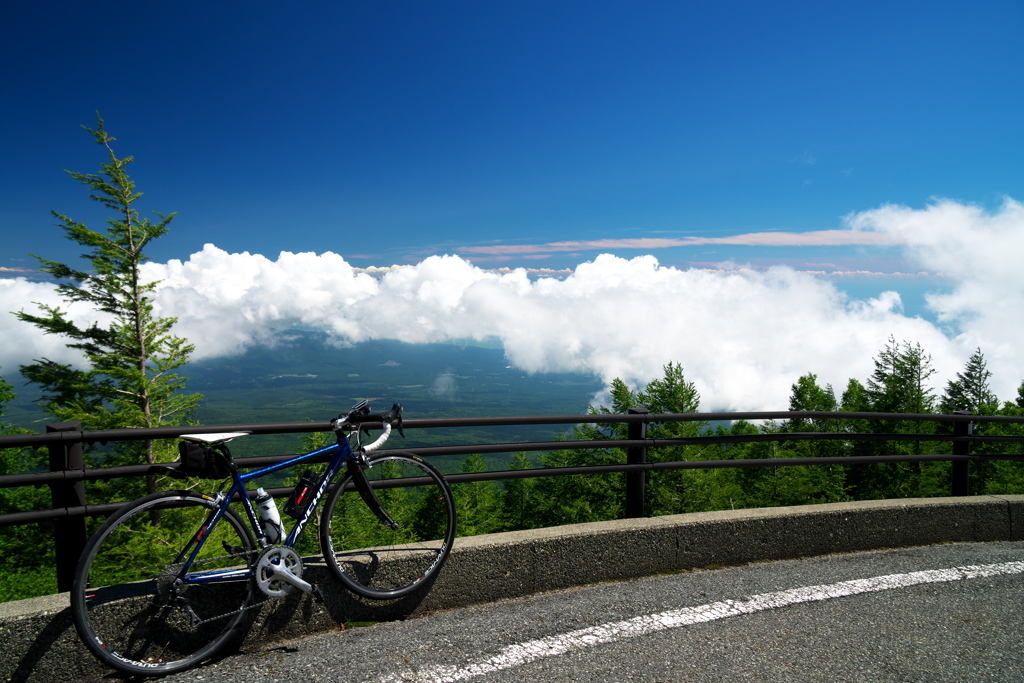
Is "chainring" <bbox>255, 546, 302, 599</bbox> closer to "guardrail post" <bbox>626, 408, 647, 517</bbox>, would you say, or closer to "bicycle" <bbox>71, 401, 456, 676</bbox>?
"bicycle" <bbox>71, 401, 456, 676</bbox>

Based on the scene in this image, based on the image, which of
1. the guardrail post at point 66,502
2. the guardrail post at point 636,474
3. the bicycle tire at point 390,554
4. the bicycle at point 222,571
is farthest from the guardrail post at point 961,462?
the guardrail post at point 66,502

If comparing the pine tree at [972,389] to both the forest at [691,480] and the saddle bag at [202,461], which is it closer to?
the forest at [691,480]

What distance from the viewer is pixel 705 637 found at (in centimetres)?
325

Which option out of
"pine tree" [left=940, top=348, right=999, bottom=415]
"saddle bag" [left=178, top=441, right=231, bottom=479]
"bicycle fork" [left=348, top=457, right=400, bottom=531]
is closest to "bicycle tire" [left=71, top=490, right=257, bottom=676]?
"saddle bag" [left=178, top=441, right=231, bottom=479]

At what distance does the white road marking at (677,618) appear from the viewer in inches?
115

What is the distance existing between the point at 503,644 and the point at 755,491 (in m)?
55.7

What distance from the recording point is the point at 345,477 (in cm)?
355

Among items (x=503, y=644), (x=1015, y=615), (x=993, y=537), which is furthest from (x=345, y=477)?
(x=993, y=537)

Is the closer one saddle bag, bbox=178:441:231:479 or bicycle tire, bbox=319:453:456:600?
saddle bag, bbox=178:441:231:479

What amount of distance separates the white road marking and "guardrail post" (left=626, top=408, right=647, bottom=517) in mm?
1118

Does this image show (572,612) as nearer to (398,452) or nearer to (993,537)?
(398,452)

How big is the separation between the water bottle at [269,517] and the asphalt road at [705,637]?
0.58 m

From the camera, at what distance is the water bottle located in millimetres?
3174

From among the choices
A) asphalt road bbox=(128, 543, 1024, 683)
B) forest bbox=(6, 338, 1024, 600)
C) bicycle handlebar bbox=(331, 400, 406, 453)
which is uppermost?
bicycle handlebar bbox=(331, 400, 406, 453)
